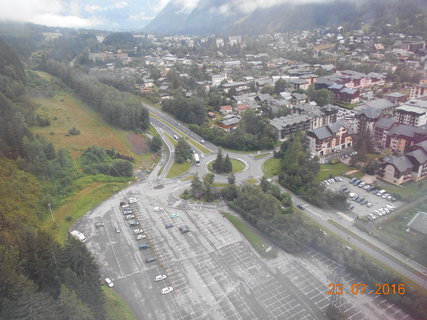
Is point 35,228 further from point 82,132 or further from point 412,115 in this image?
point 412,115

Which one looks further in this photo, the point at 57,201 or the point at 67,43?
the point at 67,43

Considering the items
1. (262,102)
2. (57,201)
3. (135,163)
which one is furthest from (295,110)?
(57,201)

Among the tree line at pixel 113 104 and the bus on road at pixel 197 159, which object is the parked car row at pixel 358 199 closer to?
the bus on road at pixel 197 159

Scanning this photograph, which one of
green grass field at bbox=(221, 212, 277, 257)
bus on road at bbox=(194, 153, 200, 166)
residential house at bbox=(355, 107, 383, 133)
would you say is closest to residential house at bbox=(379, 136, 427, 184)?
Answer: residential house at bbox=(355, 107, 383, 133)

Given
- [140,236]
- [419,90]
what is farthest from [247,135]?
[419,90]

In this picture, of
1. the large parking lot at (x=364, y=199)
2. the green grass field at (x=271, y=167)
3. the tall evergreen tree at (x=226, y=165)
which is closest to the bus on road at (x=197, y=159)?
the tall evergreen tree at (x=226, y=165)

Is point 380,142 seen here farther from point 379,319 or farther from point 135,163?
point 135,163

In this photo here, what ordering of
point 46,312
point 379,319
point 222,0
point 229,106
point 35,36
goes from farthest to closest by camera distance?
point 222,0
point 35,36
point 229,106
point 379,319
point 46,312
